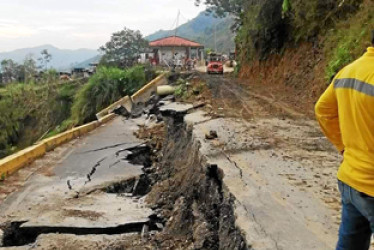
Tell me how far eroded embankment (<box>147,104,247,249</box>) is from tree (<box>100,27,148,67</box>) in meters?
33.1

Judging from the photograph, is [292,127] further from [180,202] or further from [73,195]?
[73,195]

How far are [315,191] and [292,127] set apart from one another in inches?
139

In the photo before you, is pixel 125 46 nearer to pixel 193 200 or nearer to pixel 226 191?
pixel 193 200

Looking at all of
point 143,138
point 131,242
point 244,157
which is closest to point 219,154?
point 244,157

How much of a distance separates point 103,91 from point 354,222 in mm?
23121

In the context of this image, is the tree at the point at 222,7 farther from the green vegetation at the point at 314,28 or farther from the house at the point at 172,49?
the green vegetation at the point at 314,28

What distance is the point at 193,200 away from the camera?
18.8 feet

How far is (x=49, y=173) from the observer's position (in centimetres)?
895

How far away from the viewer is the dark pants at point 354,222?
209 centimetres

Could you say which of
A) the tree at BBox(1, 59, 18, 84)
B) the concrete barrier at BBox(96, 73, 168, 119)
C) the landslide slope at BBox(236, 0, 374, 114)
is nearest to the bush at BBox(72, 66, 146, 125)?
the concrete barrier at BBox(96, 73, 168, 119)

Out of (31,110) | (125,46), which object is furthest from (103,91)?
(125,46)

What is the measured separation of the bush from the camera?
77.8 ft

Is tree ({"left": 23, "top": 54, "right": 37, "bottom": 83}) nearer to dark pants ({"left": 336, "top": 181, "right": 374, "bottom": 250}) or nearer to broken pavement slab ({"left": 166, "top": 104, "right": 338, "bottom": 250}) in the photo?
broken pavement slab ({"left": 166, "top": 104, "right": 338, "bottom": 250})

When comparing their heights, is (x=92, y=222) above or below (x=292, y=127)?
below
